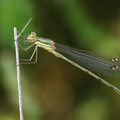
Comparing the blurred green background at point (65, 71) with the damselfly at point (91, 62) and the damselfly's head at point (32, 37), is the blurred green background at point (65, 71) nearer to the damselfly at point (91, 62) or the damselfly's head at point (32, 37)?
the damselfly at point (91, 62)

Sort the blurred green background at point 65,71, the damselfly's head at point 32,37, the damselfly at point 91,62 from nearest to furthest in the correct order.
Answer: the damselfly's head at point 32,37
the damselfly at point 91,62
the blurred green background at point 65,71

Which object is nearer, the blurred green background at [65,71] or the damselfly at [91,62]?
the damselfly at [91,62]

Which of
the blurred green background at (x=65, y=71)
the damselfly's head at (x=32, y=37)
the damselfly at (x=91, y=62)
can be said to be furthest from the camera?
the blurred green background at (x=65, y=71)

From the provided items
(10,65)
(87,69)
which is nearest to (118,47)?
(87,69)

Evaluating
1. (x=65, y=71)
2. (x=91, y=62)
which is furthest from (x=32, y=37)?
(x=65, y=71)

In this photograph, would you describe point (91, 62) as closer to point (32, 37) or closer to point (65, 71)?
point (65, 71)

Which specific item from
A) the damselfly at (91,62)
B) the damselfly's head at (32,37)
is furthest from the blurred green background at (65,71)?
the damselfly's head at (32,37)

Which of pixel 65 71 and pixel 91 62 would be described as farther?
pixel 65 71

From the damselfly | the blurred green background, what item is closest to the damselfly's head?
the damselfly
